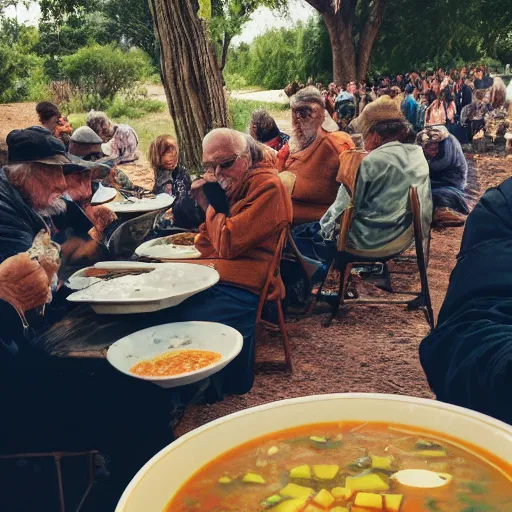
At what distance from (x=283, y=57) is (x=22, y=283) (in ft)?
40.1

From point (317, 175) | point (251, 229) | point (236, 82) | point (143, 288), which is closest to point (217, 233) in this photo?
point (251, 229)

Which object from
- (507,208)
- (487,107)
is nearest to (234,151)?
(507,208)

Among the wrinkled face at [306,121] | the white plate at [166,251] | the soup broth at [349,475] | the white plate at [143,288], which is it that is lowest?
the white plate at [166,251]

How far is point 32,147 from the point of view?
262 centimetres

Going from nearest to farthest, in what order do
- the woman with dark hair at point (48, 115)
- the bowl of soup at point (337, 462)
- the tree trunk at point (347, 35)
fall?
1. the bowl of soup at point (337, 462)
2. the woman with dark hair at point (48, 115)
3. the tree trunk at point (347, 35)

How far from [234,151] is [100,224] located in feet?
3.84

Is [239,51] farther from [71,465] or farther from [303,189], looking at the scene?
[71,465]

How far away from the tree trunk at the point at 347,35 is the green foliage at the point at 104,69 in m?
6.22

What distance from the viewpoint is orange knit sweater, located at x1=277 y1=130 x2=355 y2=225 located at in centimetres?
467

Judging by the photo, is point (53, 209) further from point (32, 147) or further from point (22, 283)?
point (22, 283)

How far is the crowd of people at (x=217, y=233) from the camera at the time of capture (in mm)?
1876

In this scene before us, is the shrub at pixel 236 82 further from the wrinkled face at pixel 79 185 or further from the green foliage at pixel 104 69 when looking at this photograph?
the wrinkled face at pixel 79 185

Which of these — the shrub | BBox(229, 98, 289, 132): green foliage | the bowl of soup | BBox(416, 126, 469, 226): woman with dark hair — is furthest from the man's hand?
Result: the shrub

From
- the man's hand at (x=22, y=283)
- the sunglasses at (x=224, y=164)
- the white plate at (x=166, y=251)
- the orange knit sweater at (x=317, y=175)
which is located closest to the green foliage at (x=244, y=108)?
the orange knit sweater at (x=317, y=175)
